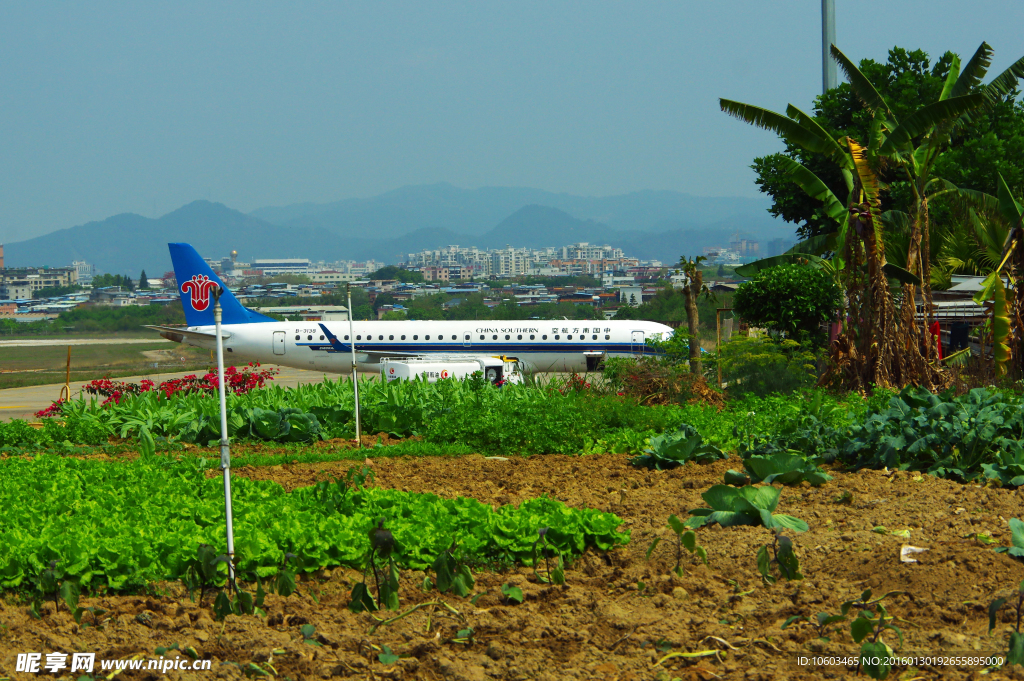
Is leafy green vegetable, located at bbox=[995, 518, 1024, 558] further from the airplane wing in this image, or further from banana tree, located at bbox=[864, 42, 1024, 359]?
the airplane wing

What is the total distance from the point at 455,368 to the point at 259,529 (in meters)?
17.2

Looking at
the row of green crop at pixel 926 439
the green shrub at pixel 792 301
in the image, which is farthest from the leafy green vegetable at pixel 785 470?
the green shrub at pixel 792 301

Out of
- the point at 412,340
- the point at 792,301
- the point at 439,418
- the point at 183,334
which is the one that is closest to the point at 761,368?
the point at 792,301

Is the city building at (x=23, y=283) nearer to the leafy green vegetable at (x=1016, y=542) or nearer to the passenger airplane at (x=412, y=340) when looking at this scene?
the passenger airplane at (x=412, y=340)

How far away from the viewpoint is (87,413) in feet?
46.1

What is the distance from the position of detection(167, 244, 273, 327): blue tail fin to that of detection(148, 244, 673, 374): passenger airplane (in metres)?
0.07

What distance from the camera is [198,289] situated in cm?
3509

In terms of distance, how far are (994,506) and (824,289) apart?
41.1ft

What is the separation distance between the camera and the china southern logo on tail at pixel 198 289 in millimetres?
35031

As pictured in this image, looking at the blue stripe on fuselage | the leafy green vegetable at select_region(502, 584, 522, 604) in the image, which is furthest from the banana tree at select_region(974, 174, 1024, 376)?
the blue stripe on fuselage

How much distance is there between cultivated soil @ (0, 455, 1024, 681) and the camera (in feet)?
15.3

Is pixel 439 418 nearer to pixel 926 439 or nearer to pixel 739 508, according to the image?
pixel 739 508

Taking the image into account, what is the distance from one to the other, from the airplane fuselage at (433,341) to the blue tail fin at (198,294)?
0.78 metres

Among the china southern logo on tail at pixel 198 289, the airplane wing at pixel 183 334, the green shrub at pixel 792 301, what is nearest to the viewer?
the green shrub at pixel 792 301
